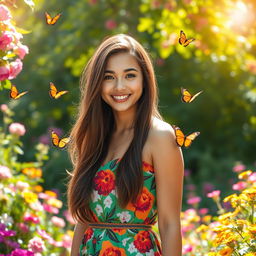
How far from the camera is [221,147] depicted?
26.9 ft

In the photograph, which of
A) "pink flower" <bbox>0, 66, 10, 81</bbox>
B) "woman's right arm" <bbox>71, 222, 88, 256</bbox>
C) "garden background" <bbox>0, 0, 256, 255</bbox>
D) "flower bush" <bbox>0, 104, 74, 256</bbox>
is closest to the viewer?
"woman's right arm" <bbox>71, 222, 88, 256</bbox>

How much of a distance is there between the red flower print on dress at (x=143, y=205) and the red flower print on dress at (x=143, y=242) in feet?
0.22

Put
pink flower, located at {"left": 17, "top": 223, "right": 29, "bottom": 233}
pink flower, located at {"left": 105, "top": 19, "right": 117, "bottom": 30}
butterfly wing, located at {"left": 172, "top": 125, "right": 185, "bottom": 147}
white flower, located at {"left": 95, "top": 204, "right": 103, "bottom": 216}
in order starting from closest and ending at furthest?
butterfly wing, located at {"left": 172, "top": 125, "right": 185, "bottom": 147}, white flower, located at {"left": 95, "top": 204, "right": 103, "bottom": 216}, pink flower, located at {"left": 17, "top": 223, "right": 29, "bottom": 233}, pink flower, located at {"left": 105, "top": 19, "right": 117, "bottom": 30}

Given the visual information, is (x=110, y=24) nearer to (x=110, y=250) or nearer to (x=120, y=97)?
(x=120, y=97)

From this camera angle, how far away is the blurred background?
6988 millimetres

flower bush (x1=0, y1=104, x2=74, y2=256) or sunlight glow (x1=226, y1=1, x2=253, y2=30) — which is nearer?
flower bush (x1=0, y1=104, x2=74, y2=256)

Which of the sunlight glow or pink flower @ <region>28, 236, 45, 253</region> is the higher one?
the sunlight glow

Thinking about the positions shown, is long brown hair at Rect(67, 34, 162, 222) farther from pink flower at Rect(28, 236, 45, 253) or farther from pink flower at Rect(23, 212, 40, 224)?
pink flower at Rect(23, 212, 40, 224)

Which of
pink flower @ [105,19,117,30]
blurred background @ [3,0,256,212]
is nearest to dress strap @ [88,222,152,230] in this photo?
blurred background @ [3,0,256,212]

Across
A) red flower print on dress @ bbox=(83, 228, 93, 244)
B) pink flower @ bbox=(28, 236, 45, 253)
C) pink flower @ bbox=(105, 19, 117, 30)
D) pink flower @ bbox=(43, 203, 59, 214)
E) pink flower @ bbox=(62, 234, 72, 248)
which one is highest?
pink flower @ bbox=(105, 19, 117, 30)

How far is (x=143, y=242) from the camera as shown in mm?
2566

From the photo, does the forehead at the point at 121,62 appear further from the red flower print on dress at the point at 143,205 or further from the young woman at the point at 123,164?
the red flower print on dress at the point at 143,205

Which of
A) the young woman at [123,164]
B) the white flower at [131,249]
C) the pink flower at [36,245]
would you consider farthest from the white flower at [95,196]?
the pink flower at [36,245]

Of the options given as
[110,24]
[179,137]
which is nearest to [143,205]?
[179,137]
